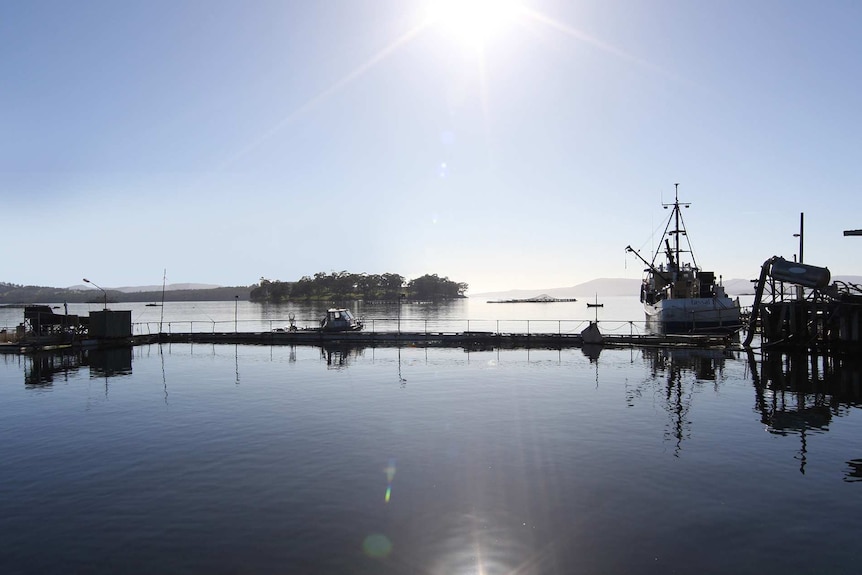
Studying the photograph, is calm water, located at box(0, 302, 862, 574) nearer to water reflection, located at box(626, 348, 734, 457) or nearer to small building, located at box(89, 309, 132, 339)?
water reflection, located at box(626, 348, 734, 457)

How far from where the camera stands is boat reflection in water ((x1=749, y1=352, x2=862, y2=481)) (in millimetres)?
24578

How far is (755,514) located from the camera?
14.9 m

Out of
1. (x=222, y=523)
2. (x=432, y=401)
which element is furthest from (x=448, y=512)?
(x=432, y=401)

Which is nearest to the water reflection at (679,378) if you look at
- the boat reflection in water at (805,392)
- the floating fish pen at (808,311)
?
the boat reflection in water at (805,392)

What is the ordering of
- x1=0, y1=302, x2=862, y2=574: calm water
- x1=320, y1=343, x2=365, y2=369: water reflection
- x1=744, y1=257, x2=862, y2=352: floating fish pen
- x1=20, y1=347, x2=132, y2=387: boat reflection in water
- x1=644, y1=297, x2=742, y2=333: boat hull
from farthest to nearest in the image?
x1=644, y1=297, x2=742, y2=333: boat hull < x1=320, y1=343, x2=365, y2=369: water reflection < x1=744, y1=257, x2=862, y2=352: floating fish pen < x1=20, y1=347, x2=132, y2=387: boat reflection in water < x1=0, y1=302, x2=862, y2=574: calm water

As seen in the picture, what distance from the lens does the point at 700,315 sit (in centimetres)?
7050

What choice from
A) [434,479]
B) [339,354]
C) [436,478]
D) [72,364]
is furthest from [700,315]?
[72,364]

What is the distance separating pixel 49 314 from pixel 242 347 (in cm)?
2335

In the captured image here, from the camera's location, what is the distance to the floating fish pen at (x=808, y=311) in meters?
47.1

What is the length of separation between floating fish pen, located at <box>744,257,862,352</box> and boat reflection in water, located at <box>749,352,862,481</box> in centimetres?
171

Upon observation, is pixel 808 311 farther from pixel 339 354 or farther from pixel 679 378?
pixel 339 354

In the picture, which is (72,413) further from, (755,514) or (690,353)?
(690,353)

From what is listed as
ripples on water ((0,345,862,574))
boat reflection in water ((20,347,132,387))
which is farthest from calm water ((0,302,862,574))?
boat reflection in water ((20,347,132,387))

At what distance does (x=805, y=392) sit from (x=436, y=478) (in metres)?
27.7
